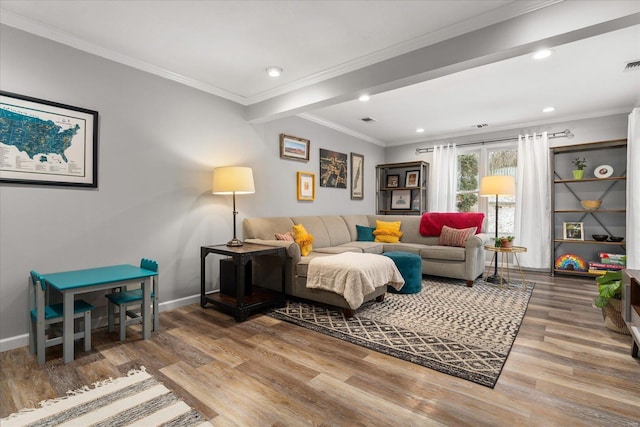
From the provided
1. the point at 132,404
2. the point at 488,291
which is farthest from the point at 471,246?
the point at 132,404

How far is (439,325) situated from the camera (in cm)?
281

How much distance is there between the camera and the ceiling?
7.18 ft

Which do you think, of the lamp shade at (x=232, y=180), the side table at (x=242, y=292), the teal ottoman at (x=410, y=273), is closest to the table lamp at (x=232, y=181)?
the lamp shade at (x=232, y=180)

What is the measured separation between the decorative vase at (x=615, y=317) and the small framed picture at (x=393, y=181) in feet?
14.0

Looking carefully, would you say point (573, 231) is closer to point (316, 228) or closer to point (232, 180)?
point (316, 228)

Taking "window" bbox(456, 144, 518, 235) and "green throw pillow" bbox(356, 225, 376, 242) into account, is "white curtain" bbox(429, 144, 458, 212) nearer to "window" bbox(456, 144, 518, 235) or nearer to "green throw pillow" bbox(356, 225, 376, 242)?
"window" bbox(456, 144, 518, 235)

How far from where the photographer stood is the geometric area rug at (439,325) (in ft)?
7.16

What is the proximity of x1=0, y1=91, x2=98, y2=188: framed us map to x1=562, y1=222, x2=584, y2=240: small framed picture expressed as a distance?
20.2 feet

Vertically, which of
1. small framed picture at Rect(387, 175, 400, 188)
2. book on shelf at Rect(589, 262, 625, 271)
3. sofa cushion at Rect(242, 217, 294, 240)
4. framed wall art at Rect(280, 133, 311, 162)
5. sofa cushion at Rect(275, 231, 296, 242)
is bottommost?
book on shelf at Rect(589, 262, 625, 271)

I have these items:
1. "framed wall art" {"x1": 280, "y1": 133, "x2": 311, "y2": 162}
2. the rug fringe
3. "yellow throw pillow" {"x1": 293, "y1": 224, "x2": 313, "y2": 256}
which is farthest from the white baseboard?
"framed wall art" {"x1": 280, "y1": 133, "x2": 311, "y2": 162}

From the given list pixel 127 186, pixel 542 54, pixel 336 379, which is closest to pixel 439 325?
pixel 336 379

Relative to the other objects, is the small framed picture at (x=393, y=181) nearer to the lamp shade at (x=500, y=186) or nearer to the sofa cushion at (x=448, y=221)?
the sofa cushion at (x=448, y=221)

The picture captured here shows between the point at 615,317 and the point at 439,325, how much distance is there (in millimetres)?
1373

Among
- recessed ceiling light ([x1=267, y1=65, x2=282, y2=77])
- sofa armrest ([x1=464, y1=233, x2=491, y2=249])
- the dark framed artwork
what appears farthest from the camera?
the dark framed artwork
